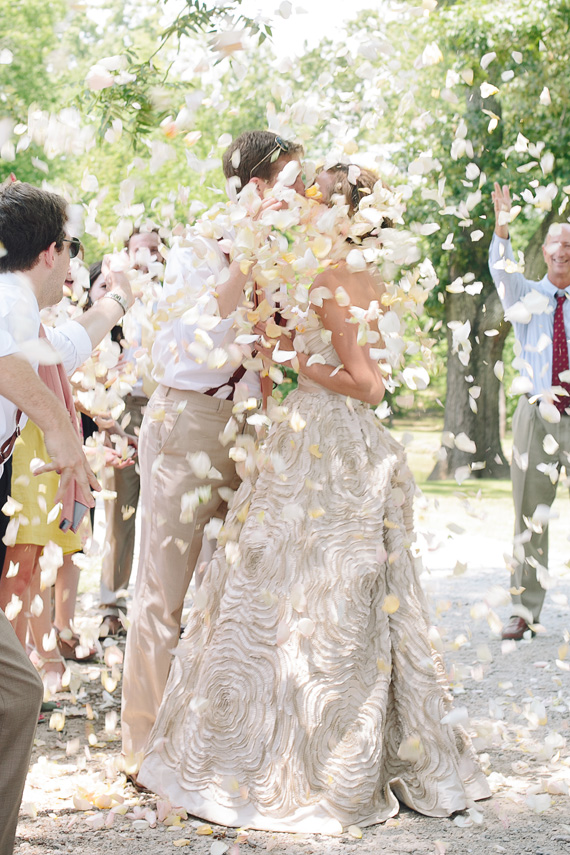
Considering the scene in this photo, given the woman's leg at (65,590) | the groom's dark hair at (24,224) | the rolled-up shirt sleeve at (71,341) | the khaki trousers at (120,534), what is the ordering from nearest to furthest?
the groom's dark hair at (24,224)
the rolled-up shirt sleeve at (71,341)
the woman's leg at (65,590)
the khaki trousers at (120,534)

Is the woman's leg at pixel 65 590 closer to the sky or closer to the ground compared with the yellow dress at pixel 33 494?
closer to the ground

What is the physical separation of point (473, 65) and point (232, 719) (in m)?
12.9

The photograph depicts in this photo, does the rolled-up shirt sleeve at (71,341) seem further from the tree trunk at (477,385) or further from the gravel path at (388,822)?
the tree trunk at (477,385)

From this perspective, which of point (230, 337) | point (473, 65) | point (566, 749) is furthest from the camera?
point (473, 65)

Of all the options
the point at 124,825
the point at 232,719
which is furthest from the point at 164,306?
the point at 124,825

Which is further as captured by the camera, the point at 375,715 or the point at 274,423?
the point at 274,423

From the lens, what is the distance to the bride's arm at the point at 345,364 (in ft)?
11.7

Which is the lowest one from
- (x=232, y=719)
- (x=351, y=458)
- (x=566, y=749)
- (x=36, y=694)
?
(x=566, y=749)

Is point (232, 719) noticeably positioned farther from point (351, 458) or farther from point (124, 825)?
point (351, 458)

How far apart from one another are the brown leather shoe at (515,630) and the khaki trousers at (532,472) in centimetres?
13

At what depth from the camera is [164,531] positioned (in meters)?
3.67

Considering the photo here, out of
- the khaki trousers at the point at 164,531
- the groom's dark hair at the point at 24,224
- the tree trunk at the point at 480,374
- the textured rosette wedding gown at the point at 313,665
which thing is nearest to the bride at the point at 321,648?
the textured rosette wedding gown at the point at 313,665

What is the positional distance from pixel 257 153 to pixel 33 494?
1844mm

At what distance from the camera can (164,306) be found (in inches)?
142
